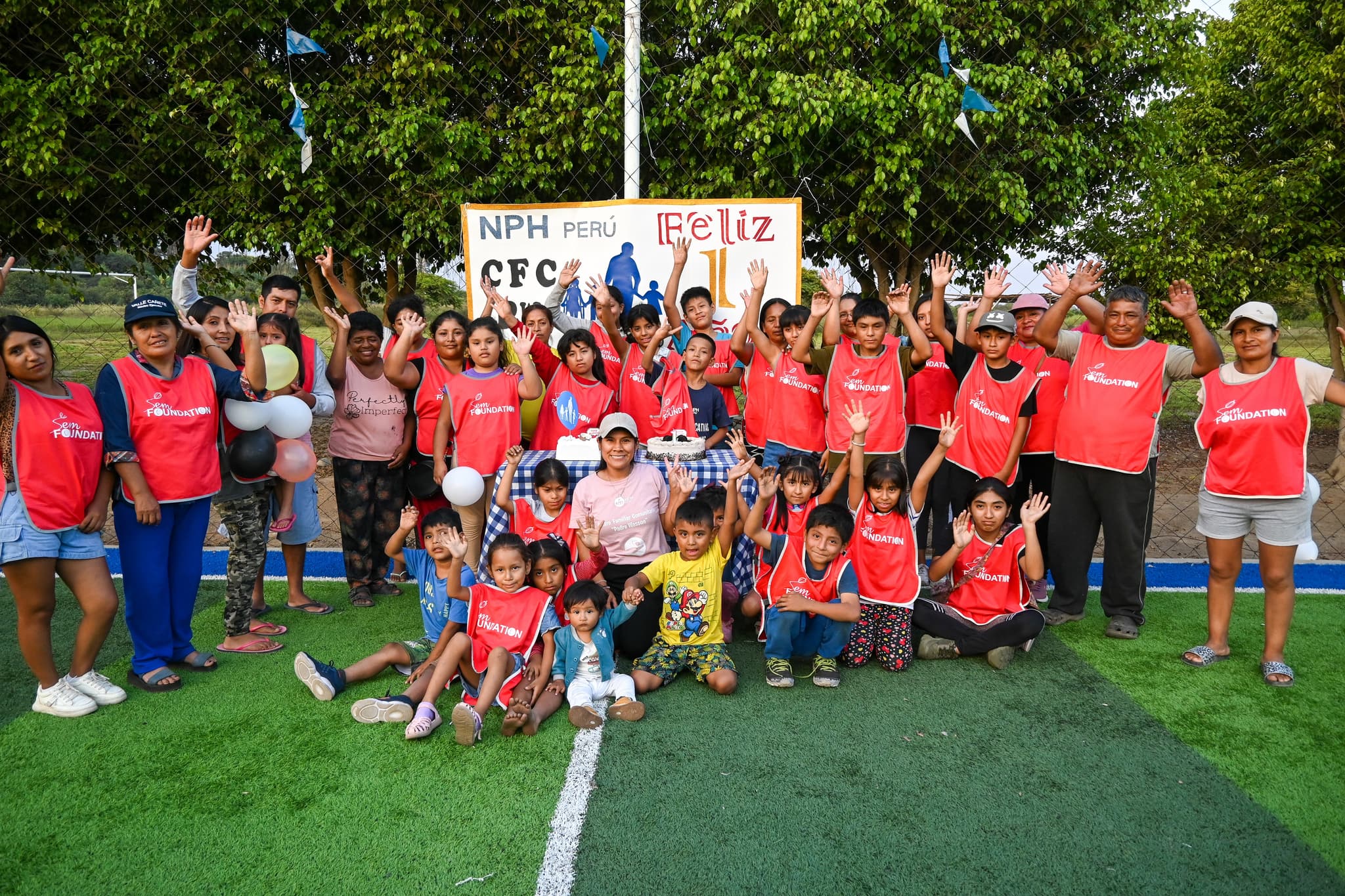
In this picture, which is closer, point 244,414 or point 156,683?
point 156,683

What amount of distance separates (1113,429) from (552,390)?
9.51 feet

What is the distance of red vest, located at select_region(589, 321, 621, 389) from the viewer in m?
4.85

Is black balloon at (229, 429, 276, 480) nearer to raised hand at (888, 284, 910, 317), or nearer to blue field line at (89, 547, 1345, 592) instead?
blue field line at (89, 547, 1345, 592)

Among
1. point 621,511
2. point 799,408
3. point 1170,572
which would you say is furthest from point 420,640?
point 1170,572

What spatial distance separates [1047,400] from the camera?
4.53 metres

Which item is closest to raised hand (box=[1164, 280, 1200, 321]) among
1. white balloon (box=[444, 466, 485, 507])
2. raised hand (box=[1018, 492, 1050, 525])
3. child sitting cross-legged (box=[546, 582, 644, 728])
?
raised hand (box=[1018, 492, 1050, 525])

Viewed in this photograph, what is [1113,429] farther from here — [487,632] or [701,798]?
[487,632]

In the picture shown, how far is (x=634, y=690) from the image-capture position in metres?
3.48

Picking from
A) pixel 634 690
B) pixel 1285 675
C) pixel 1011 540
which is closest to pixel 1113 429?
pixel 1011 540

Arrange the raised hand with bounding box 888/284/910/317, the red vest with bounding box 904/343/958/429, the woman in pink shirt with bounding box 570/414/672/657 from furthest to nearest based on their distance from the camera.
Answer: the red vest with bounding box 904/343/958/429 → the raised hand with bounding box 888/284/910/317 → the woman in pink shirt with bounding box 570/414/672/657

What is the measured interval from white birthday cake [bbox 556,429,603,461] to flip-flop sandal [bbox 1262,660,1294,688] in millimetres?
3159

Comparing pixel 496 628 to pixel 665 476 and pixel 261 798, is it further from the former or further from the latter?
pixel 665 476

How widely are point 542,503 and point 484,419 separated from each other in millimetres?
649

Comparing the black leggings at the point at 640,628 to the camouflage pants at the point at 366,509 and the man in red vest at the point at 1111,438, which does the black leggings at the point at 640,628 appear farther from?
the man in red vest at the point at 1111,438
